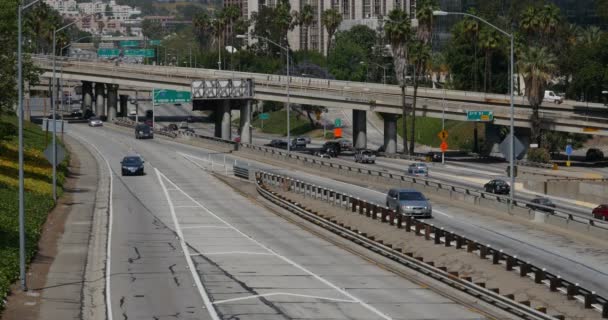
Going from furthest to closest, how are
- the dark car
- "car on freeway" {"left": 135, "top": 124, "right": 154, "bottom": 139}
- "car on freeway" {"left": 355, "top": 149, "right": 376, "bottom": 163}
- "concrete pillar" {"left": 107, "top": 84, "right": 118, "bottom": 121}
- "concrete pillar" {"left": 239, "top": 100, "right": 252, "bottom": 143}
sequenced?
"concrete pillar" {"left": 107, "top": 84, "right": 118, "bottom": 121}
"concrete pillar" {"left": 239, "top": 100, "right": 252, "bottom": 143}
"car on freeway" {"left": 135, "top": 124, "right": 154, "bottom": 139}
the dark car
"car on freeway" {"left": 355, "top": 149, "right": 376, "bottom": 163}

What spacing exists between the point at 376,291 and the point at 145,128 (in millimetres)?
95999

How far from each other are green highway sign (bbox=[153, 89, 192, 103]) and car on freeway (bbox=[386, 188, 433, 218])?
3532 inches

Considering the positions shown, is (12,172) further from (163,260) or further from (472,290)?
(472,290)

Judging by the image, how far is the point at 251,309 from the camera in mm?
34406

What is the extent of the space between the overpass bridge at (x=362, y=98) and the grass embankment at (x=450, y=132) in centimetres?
655

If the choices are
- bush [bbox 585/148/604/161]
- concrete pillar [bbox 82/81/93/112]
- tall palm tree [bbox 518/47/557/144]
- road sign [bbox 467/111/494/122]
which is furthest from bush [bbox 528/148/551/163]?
concrete pillar [bbox 82/81/93/112]

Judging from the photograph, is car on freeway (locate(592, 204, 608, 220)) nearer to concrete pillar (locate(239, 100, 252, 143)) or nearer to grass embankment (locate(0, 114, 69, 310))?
grass embankment (locate(0, 114, 69, 310))

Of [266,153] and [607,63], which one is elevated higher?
[607,63]

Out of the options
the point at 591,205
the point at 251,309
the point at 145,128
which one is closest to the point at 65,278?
the point at 251,309

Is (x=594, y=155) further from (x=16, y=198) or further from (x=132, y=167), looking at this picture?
(x=16, y=198)

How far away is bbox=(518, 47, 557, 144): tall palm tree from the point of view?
118 m

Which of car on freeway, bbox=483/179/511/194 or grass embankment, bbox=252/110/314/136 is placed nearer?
car on freeway, bbox=483/179/511/194

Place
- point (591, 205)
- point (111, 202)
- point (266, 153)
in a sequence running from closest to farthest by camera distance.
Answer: point (111, 202)
point (591, 205)
point (266, 153)

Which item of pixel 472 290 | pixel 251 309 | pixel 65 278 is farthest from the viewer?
pixel 65 278
